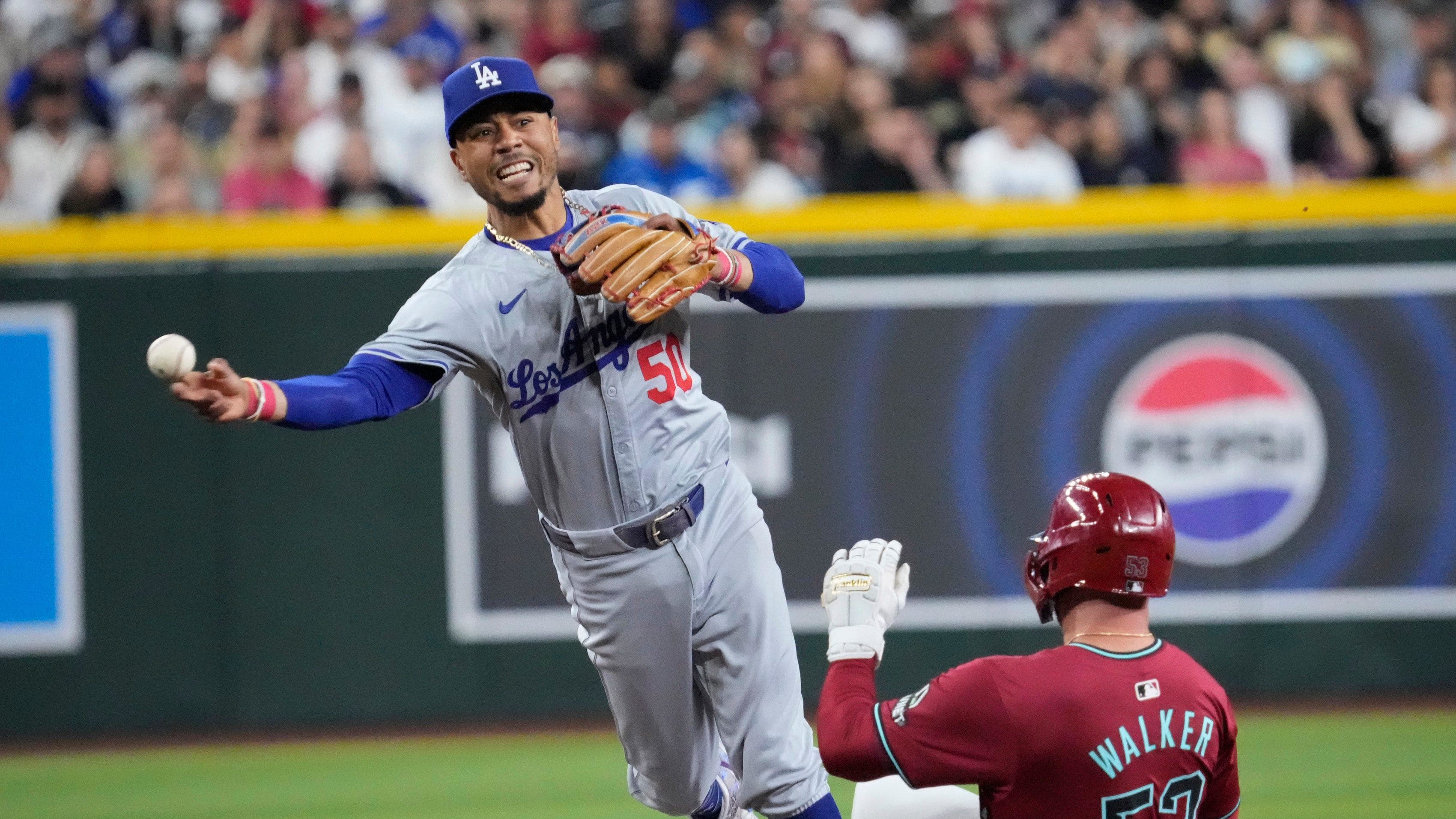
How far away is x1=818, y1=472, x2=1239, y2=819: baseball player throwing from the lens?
2.81m

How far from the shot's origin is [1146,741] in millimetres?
2820

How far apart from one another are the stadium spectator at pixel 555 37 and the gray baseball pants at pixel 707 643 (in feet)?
21.2

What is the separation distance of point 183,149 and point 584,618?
572cm

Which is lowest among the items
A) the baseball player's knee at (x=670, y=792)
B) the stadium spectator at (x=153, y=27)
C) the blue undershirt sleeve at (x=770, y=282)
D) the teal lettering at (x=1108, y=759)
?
the baseball player's knee at (x=670, y=792)

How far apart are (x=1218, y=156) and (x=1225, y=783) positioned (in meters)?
6.19

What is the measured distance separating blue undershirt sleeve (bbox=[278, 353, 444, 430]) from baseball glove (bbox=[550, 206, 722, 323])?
1.38ft

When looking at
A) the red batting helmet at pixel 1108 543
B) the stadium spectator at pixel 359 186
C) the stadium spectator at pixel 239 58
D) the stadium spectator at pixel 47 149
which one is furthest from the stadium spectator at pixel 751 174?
the red batting helmet at pixel 1108 543

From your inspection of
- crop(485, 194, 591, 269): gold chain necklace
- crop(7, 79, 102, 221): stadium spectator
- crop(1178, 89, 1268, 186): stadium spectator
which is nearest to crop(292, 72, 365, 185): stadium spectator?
crop(7, 79, 102, 221): stadium spectator

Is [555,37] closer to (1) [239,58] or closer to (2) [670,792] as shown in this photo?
(1) [239,58]

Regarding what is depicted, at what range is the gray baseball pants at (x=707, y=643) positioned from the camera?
3.73 meters

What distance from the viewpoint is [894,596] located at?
3.27 meters

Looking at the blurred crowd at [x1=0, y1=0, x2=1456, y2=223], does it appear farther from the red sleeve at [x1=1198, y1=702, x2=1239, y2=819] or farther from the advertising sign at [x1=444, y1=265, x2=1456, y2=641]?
the red sleeve at [x1=1198, y1=702, x2=1239, y2=819]

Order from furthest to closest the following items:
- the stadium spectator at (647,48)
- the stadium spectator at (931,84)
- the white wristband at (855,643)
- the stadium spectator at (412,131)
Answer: the stadium spectator at (647,48)
the stadium spectator at (931,84)
the stadium spectator at (412,131)
the white wristband at (855,643)

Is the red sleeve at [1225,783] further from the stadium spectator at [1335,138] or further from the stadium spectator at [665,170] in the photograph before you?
the stadium spectator at [1335,138]
